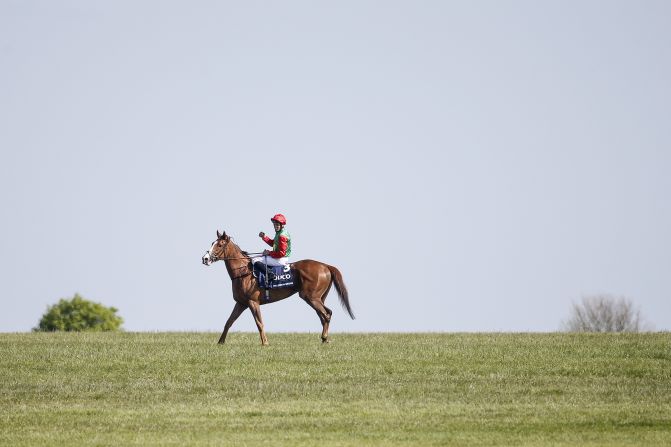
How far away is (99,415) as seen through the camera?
64.1 ft

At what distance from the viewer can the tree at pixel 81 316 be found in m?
83.0

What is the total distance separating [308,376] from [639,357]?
23.5 feet

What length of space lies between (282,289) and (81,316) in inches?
2295

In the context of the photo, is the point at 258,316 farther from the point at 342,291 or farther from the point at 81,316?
the point at 81,316

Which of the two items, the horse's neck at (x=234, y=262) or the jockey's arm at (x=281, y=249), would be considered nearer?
the jockey's arm at (x=281, y=249)

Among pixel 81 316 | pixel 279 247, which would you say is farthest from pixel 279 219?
pixel 81 316

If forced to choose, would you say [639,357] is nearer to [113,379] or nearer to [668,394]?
[668,394]

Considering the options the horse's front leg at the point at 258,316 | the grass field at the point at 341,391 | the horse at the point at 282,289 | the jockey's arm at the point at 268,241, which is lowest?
the grass field at the point at 341,391

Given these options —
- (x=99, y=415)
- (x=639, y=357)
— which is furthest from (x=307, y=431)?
(x=639, y=357)

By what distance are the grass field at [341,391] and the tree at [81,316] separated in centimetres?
5457

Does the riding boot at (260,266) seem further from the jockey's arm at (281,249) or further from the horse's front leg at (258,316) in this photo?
the horse's front leg at (258,316)

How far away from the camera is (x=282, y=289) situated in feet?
93.8

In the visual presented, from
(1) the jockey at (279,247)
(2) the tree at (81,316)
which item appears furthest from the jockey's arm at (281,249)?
(2) the tree at (81,316)

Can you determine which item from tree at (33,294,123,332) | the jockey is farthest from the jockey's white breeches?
tree at (33,294,123,332)
